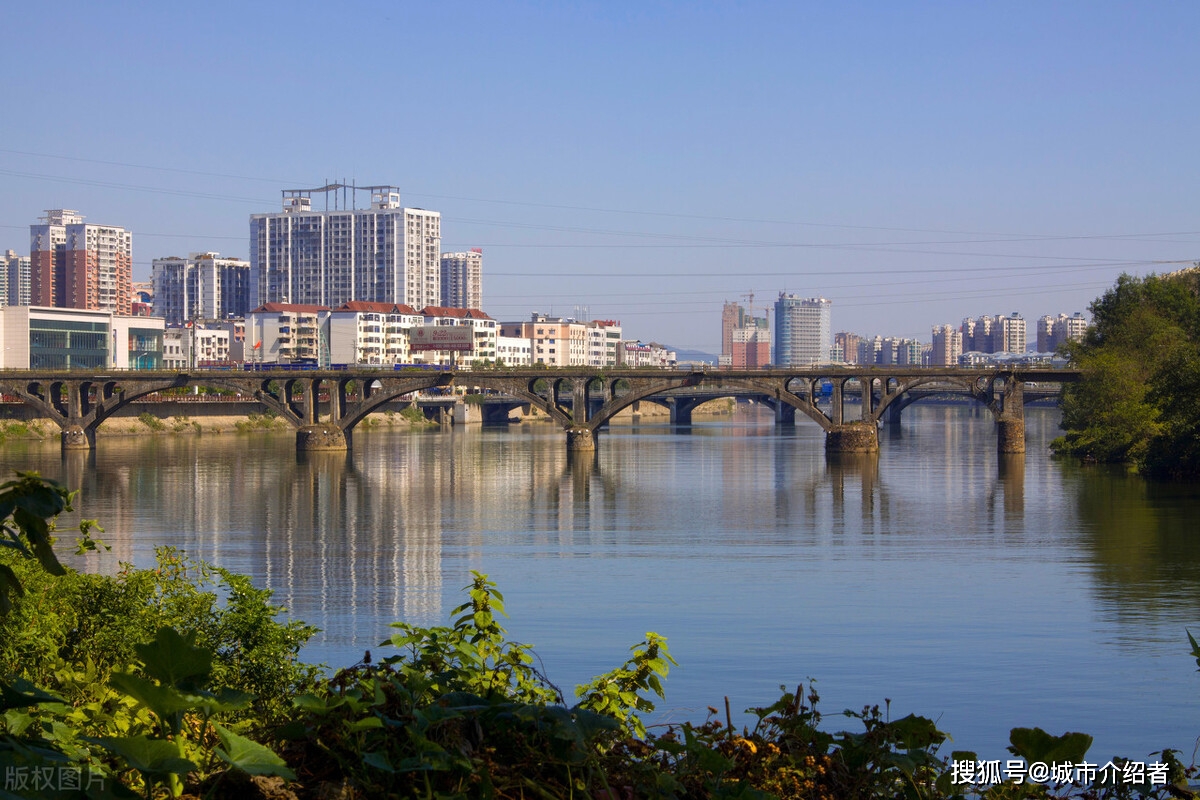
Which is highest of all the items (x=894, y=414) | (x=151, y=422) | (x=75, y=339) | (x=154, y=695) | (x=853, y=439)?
(x=75, y=339)

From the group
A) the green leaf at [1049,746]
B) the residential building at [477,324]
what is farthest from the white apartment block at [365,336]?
the green leaf at [1049,746]

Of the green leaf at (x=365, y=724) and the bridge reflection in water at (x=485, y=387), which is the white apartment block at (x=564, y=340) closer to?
the bridge reflection in water at (x=485, y=387)

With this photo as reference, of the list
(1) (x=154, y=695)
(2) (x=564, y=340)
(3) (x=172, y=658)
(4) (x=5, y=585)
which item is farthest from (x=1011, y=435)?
(2) (x=564, y=340)

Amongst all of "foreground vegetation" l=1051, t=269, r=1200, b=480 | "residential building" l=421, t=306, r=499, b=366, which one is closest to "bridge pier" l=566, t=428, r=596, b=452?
"foreground vegetation" l=1051, t=269, r=1200, b=480

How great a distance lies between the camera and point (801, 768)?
4.49 m

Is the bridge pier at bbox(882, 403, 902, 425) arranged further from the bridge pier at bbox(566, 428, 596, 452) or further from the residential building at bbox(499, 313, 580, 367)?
the residential building at bbox(499, 313, 580, 367)

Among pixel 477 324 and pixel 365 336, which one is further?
pixel 477 324

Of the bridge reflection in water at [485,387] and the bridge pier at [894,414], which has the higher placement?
the bridge reflection in water at [485,387]

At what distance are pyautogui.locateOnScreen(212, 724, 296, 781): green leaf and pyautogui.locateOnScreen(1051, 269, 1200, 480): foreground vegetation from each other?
157ft

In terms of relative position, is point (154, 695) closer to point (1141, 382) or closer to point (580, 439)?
point (1141, 382)

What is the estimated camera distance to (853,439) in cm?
7031

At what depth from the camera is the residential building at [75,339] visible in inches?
3907

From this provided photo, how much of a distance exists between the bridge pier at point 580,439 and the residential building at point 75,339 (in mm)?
52695

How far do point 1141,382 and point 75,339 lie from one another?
8694 centimetres
